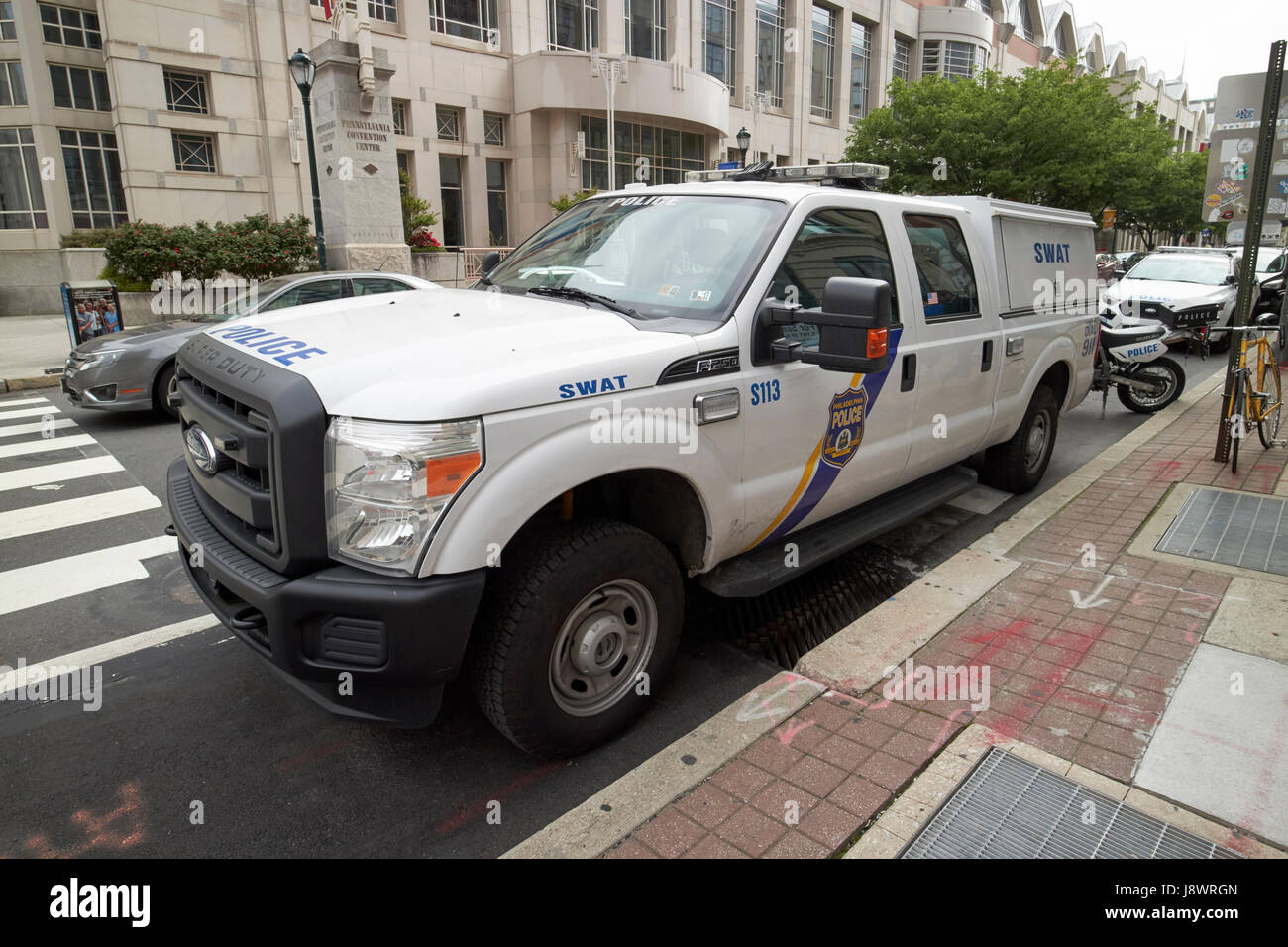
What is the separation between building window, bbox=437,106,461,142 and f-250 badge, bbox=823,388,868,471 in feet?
87.4

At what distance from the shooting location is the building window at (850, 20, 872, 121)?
138 feet

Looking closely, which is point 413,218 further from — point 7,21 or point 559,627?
point 559,627

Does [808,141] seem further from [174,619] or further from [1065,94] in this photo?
[174,619]

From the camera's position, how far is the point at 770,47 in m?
37.2

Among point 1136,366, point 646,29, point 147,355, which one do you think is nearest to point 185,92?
point 646,29

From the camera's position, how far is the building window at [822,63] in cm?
3978

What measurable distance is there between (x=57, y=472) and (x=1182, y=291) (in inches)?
697

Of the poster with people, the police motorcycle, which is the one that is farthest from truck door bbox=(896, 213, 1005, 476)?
the poster with people
